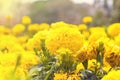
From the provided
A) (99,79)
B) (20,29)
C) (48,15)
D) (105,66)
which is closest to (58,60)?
(99,79)

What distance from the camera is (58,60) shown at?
2.20 metres

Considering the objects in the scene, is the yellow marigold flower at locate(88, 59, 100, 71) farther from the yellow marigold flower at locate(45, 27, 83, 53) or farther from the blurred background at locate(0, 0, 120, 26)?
the blurred background at locate(0, 0, 120, 26)

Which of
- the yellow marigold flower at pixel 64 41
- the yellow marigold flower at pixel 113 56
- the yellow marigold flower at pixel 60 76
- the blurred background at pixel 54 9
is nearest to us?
the yellow marigold flower at pixel 60 76

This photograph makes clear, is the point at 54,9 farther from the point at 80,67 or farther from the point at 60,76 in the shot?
the point at 60,76

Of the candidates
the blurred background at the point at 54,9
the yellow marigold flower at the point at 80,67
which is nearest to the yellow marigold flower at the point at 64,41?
the yellow marigold flower at the point at 80,67

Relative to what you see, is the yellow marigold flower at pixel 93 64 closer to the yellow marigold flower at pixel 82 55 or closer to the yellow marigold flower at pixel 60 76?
the yellow marigold flower at pixel 82 55

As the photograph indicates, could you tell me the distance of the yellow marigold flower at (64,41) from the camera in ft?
7.73

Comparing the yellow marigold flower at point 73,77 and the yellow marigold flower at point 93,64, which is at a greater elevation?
the yellow marigold flower at point 93,64

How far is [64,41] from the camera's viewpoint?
92.5 inches

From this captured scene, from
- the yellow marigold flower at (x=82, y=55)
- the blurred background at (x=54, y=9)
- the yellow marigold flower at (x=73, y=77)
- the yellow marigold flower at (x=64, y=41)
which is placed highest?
the blurred background at (x=54, y=9)

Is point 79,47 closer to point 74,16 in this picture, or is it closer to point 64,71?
point 64,71

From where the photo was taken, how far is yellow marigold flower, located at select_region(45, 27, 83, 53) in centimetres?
236

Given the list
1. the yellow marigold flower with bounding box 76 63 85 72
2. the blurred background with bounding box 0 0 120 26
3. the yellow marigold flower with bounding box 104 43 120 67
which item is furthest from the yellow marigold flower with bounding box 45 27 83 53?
the blurred background with bounding box 0 0 120 26

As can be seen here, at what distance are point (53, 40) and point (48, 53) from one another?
0.07 metres
